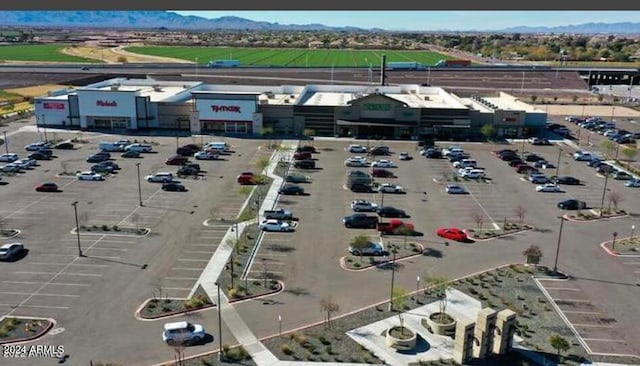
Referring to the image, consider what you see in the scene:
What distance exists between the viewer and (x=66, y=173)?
161ft

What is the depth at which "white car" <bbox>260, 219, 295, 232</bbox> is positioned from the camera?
36.8m

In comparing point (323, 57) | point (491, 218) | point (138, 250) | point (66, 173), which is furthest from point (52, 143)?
point (323, 57)

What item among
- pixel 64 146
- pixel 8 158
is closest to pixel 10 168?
pixel 8 158

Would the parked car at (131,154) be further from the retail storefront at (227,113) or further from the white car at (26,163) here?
the retail storefront at (227,113)

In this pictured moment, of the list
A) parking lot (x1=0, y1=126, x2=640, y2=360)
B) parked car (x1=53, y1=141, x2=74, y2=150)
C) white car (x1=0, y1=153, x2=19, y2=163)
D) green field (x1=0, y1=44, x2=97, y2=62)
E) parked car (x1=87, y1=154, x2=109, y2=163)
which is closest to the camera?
parking lot (x1=0, y1=126, x2=640, y2=360)

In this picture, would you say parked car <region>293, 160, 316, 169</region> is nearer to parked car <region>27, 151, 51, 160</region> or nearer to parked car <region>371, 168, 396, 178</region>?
parked car <region>371, 168, 396, 178</region>

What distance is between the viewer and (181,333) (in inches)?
943

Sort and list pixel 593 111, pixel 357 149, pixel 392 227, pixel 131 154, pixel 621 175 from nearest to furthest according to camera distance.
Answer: pixel 392 227, pixel 621 175, pixel 131 154, pixel 357 149, pixel 593 111

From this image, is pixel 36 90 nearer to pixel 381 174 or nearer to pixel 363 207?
pixel 381 174

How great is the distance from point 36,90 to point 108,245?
71749 millimetres

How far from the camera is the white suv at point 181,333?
939 inches

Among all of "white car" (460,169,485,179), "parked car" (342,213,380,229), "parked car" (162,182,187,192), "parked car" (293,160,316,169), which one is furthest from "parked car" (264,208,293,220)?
"white car" (460,169,485,179)

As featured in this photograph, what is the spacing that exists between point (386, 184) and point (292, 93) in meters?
37.7

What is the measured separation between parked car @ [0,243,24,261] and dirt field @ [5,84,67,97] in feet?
213
